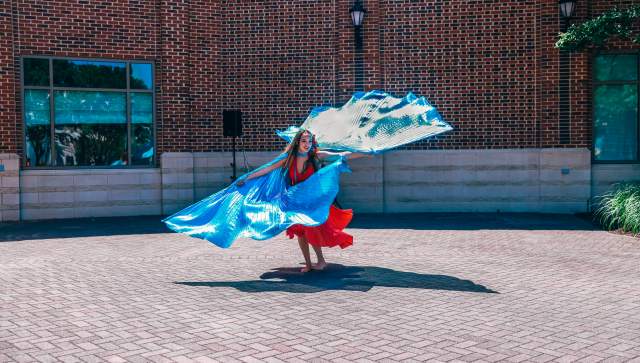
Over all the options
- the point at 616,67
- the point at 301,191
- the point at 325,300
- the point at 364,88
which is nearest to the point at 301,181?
the point at 301,191

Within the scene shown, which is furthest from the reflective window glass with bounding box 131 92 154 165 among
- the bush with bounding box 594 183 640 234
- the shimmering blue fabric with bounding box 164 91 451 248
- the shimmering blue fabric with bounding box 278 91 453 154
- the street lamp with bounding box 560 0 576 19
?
the bush with bounding box 594 183 640 234

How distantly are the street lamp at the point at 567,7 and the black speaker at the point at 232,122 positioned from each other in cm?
772

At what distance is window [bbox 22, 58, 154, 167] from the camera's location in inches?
576

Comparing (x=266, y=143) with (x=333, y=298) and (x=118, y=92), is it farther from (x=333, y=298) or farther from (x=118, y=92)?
(x=333, y=298)

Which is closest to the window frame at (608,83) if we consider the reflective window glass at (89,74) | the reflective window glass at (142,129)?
the reflective window glass at (142,129)

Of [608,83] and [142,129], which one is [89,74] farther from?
[608,83]

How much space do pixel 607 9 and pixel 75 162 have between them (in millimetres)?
12669

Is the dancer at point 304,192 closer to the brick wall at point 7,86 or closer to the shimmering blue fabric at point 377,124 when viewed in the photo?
the shimmering blue fabric at point 377,124

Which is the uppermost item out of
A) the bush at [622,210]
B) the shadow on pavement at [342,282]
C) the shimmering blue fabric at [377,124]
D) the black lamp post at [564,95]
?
the black lamp post at [564,95]

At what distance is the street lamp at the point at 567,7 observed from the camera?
48.6 ft

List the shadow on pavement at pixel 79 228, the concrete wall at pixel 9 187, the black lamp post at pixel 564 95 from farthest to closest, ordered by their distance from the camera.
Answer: the black lamp post at pixel 564 95 < the concrete wall at pixel 9 187 < the shadow on pavement at pixel 79 228

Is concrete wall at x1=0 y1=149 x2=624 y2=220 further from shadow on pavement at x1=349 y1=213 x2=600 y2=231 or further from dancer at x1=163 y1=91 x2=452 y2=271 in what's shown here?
dancer at x1=163 y1=91 x2=452 y2=271

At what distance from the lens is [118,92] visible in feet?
50.1

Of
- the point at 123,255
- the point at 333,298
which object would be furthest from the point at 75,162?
the point at 333,298
